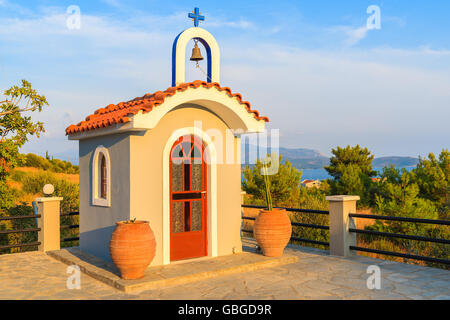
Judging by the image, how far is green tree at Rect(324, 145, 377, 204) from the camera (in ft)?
68.8

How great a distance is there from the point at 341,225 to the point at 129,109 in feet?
15.1

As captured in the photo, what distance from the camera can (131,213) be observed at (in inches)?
264

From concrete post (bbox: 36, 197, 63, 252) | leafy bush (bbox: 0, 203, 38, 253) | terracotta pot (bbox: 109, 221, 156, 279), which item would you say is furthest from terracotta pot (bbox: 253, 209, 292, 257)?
leafy bush (bbox: 0, 203, 38, 253)

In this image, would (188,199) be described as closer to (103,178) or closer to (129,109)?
(103,178)

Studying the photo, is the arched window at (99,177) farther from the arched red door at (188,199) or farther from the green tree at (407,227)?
the green tree at (407,227)

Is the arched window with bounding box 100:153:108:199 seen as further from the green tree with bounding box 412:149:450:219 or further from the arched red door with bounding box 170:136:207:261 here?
the green tree with bounding box 412:149:450:219

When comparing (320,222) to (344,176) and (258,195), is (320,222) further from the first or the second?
(344,176)

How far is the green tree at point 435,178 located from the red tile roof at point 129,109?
43.7 feet

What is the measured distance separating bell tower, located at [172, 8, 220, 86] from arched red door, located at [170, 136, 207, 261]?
4.31 feet

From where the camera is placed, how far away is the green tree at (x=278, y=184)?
18.1m

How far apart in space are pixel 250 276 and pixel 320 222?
18.3 feet

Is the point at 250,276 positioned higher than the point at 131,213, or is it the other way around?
the point at 131,213
